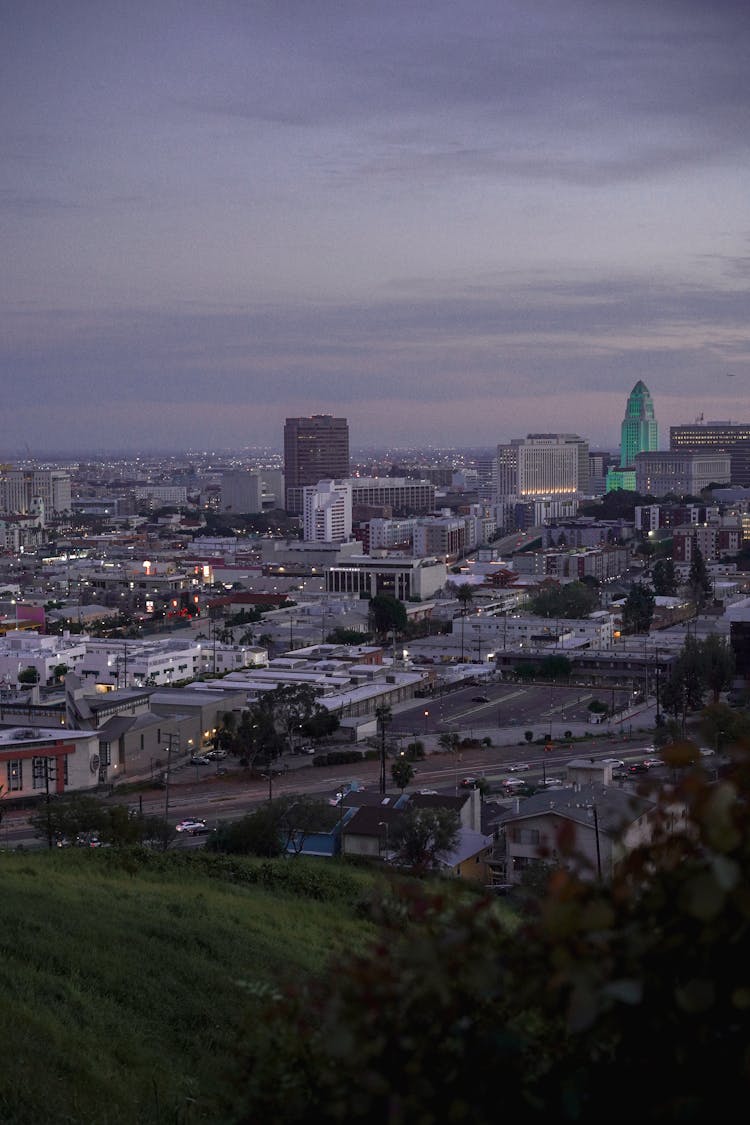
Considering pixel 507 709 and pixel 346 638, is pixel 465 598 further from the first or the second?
pixel 507 709

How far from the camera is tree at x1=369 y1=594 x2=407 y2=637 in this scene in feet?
49.7

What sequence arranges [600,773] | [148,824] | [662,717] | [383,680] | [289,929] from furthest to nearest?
[383,680] → [662,717] → [600,773] → [148,824] → [289,929]

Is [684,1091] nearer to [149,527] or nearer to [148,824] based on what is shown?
[148,824]

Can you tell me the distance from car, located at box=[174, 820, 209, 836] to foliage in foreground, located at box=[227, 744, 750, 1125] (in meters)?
5.86

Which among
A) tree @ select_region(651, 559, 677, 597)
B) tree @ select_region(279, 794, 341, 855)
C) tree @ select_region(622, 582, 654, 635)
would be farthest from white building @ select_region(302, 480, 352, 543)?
tree @ select_region(279, 794, 341, 855)

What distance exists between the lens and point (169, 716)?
9133 millimetres

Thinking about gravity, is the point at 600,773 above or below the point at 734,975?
below

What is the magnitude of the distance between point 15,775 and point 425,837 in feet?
11.1

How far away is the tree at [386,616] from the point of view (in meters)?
15.2

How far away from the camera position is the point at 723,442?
45.7 metres

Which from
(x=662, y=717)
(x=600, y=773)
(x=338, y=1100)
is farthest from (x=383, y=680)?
A: (x=338, y=1100)

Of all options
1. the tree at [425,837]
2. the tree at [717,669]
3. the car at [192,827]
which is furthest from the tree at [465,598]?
the tree at [425,837]

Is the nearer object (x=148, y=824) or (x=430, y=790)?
(x=148, y=824)

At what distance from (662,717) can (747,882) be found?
9.65 metres
